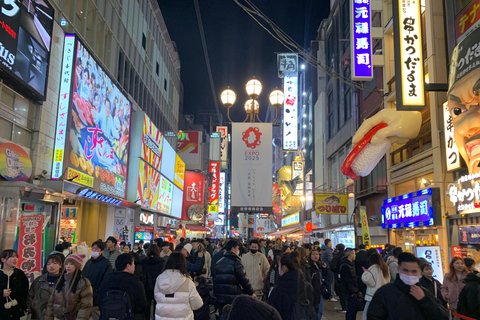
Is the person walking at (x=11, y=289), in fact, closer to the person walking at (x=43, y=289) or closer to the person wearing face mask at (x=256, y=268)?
the person walking at (x=43, y=289)

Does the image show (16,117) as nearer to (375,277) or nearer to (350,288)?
(350,288)

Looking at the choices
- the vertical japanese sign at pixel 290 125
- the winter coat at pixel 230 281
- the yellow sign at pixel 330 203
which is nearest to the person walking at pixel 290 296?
the winter coat at pixel 230 281

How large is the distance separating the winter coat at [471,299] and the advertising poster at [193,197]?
4234cm

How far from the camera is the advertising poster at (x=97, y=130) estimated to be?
632 inches

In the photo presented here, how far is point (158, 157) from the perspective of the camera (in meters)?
31.1

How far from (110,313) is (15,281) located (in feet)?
5.27

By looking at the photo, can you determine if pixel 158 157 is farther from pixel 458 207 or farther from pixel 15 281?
pixel 15 281

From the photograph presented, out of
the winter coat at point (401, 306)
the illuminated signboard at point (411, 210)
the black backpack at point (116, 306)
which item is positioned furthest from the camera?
the illuminated signboard at point (411, 210)

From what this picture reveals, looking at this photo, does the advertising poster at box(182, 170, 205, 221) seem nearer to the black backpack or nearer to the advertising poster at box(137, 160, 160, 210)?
the advertising poster at box(137, 160, 160, 210)

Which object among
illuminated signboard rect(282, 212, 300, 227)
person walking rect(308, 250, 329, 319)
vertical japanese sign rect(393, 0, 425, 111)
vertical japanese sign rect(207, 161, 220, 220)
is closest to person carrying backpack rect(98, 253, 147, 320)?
person walking rect(308, 250, 329, 319)

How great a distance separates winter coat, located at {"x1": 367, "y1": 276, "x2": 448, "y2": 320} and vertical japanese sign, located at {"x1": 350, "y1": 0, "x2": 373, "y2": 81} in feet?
50.4

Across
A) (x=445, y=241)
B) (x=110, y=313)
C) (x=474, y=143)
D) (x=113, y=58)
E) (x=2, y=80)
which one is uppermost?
Answer: (x=113, y=58)

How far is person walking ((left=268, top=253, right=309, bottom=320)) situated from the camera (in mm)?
5039

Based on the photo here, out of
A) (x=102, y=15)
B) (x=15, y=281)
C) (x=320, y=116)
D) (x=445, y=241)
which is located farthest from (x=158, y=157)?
(x=15, y=281)
